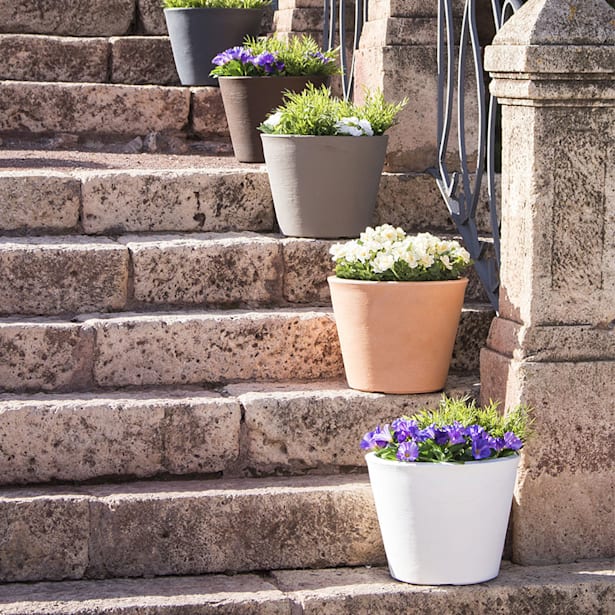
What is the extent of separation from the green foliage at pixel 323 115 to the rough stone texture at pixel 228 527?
1298 mm

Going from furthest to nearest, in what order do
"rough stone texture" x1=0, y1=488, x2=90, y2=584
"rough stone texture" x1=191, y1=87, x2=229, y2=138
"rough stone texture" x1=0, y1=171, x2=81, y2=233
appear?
"rough stone texture" x1=191, y1=87, x2=229, y2=138, "rough stone texture" x1=0, y1=171, x2=81, y2=233, "rough stone texture" x1=0, y1=488, x2=90, y2=584

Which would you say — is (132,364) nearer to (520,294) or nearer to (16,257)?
(16,257)

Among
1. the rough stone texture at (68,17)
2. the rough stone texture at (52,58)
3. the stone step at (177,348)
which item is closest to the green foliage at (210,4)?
the rough stone texture at (52,58)

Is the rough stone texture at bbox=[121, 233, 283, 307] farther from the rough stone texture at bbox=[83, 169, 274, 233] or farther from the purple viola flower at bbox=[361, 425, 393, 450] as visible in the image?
the purple viola flower at bbox=[361, 425, 393, 450]

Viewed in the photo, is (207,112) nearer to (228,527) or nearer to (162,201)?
(162,201)

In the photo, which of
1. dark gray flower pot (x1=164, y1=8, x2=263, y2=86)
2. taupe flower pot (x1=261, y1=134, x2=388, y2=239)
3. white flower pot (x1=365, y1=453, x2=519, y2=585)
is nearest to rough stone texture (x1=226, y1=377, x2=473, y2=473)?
white flower pot (x1=365, y1=453, x2=519, y2=585)

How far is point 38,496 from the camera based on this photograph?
12.3 ft

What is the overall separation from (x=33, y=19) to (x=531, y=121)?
3809mm

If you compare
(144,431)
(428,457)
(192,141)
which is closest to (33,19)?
(192,141)

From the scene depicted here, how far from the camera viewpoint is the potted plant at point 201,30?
20.5ft

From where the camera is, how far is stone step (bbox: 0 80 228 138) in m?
5.89

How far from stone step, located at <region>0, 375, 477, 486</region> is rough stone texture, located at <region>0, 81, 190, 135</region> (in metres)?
2.15

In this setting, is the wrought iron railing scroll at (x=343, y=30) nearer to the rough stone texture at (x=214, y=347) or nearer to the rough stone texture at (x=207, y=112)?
the rough stone texture at (x=207, y=112)

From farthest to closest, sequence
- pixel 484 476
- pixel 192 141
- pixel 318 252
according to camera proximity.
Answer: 1. pixel 192 141
2. pixel 318 252
3. pixel 484 476
